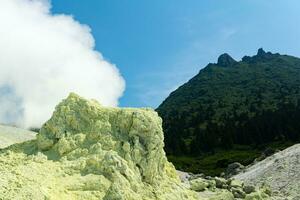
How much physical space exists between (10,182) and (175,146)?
167 meters

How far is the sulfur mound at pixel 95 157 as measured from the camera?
82.0 ft

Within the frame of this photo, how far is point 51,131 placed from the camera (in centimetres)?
3086

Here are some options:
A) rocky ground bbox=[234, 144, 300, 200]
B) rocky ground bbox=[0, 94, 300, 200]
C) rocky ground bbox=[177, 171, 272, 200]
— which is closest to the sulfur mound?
rocky ground bbox=[0, 94, 300, 200]

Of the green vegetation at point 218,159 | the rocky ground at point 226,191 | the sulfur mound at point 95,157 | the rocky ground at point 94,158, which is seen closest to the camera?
the rocky ground at point 94,158

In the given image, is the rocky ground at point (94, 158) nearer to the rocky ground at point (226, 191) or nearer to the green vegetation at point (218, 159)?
the rocky ground at point (226, 191)

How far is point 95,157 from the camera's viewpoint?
2778 centimetres

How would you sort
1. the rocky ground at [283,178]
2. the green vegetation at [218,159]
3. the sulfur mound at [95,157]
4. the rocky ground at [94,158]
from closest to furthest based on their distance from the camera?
the rocky ground at [94,158], the sulfur mound at [95,157], the rocky ground at [283,178], the green vegetation at [218,159]

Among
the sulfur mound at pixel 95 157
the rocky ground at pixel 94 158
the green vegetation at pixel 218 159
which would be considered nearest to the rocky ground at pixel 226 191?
the rocky ground at pixel 94 158

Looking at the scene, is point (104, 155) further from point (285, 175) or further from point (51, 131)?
point (285, 175)

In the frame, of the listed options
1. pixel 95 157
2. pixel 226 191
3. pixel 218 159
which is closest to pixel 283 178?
pixel 226 191

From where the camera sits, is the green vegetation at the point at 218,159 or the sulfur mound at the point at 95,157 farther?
the green vegetation at the point at 218,159

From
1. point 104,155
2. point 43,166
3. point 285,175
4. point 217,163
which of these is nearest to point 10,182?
point 43,166

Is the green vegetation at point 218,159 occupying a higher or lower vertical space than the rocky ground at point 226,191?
higher

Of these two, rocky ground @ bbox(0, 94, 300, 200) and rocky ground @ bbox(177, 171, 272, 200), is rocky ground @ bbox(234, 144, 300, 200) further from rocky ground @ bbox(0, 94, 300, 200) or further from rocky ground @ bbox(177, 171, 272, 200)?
rocky ground @ bbox(0, 94, 300, 200)
